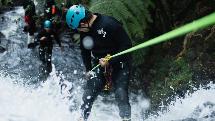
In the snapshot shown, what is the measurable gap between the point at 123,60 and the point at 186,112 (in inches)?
66.2

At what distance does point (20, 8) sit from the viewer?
18.0 meters

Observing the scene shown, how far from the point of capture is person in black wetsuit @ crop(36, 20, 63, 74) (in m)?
10.4

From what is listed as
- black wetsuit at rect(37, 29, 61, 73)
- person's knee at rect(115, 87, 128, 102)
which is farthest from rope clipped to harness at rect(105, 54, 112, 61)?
black wetsuit at rect(37, 29, 61, 73)

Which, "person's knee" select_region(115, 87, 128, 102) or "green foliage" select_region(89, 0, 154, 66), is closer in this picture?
"person's knee" select_region(115, 87, 128, 102)

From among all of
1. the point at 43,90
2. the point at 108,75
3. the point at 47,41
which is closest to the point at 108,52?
the point at 108,75

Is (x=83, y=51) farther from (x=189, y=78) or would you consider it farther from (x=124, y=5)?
(x=189, y=78)

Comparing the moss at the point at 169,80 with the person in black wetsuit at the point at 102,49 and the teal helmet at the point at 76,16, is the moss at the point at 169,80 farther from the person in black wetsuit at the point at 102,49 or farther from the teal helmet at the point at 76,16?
the teal helmet at the point at 76,16

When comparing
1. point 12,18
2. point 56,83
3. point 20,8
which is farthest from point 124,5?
point 20,8

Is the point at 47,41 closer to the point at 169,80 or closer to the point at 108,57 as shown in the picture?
the point at 169,80

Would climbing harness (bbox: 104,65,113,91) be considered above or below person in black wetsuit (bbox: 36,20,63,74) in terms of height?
below

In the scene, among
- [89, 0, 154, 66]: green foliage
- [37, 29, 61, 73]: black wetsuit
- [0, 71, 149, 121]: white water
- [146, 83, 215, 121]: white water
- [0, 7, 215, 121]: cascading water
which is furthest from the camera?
[37, 29, 61, 73]: black wetsuit

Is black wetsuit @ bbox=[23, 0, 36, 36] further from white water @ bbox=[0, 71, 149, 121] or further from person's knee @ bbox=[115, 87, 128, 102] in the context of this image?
person's knee @ bbox=[115, 87, 128, 102]

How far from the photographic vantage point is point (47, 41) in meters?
10.7

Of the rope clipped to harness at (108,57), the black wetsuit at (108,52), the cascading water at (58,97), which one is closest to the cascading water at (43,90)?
the cascading water at (58,97)
